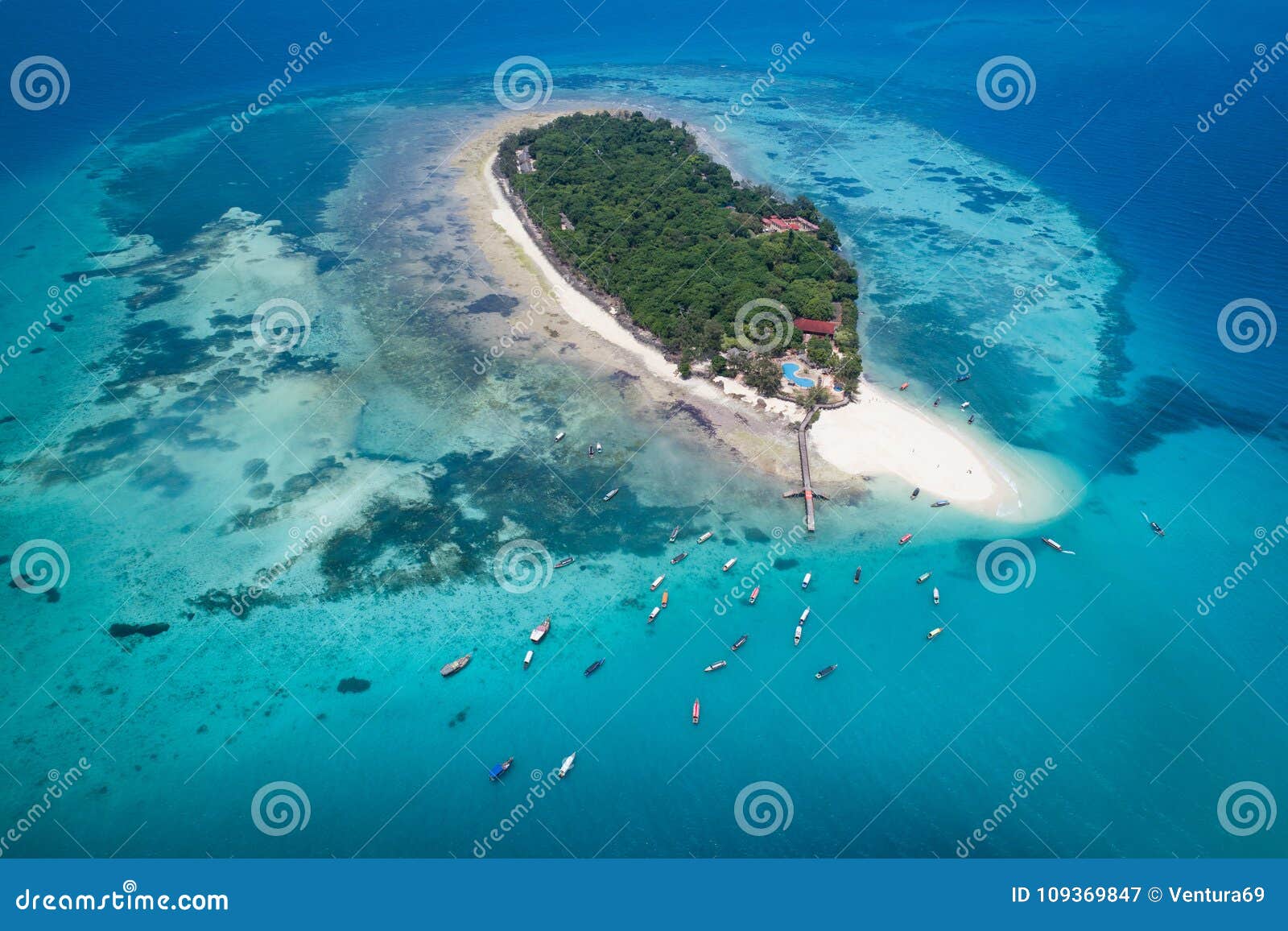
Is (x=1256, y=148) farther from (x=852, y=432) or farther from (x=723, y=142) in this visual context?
(x=852, y=432)

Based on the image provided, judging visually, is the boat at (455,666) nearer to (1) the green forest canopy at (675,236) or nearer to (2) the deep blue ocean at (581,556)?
(2) the deep blue ocean at (581,556)

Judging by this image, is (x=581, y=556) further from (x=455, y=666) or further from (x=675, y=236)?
(x=675, y=236)

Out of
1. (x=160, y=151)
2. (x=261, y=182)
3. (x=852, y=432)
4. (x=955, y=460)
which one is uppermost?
(x=955, y=460)

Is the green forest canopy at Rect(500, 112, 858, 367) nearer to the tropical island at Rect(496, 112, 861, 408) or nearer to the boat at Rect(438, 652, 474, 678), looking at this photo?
the tropical island at Rect(496, 112, 861, 408)

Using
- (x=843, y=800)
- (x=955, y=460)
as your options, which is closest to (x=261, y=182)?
(x=955, y=460)

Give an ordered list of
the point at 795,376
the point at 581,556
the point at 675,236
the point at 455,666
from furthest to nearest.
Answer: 1. the point at 675,236
2. the point at 795,376
3. the point at 581,556
4. the point at 455,666

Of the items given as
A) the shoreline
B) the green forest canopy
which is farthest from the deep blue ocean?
the green forest canopy

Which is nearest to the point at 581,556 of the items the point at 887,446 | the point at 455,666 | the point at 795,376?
the point at 455,666
